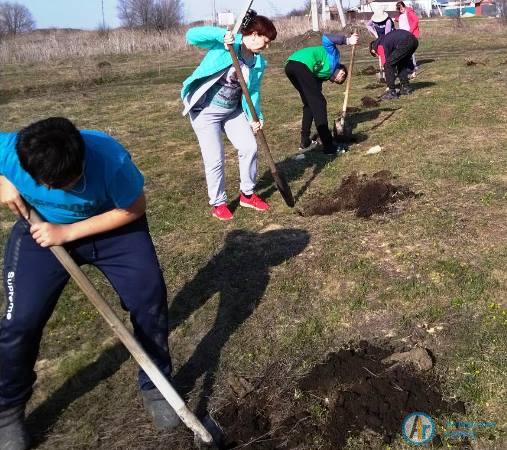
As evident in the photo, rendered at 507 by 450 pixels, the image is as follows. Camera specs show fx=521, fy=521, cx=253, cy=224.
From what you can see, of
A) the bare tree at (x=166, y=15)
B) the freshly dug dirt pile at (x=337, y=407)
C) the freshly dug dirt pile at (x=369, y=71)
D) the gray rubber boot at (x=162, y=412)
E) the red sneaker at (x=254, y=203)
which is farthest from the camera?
the bare tree at (x=166, y=15)

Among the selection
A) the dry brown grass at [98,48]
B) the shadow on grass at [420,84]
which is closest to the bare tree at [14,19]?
the dry brown grass at [98,48]

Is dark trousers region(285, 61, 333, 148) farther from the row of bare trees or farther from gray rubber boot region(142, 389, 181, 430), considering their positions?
the row of bare trees

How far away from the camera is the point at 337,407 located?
2678 millimetres

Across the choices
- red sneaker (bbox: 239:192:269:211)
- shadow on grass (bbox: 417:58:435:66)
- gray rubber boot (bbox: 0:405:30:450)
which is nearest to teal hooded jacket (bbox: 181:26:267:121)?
red sneaker (bbox: 239:192:269:211)

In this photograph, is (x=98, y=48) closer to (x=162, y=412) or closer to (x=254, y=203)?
(x=254, y=203)

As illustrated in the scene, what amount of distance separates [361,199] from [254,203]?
1.10m

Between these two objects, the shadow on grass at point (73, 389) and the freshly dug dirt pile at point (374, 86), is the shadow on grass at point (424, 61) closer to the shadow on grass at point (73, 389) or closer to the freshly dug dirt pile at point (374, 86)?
the freshly dug dirt pile at point (374, 86)

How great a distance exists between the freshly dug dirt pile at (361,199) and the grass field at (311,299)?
12 centimetres

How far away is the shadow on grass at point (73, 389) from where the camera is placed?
286 cm

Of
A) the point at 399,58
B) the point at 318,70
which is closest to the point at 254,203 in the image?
the point at 318,70

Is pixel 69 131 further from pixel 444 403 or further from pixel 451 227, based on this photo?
pixel 451 227

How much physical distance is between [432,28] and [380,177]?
24.0m

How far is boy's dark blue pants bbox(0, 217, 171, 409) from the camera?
244cm

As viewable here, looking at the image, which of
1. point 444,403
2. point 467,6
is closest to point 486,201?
point 444,403
